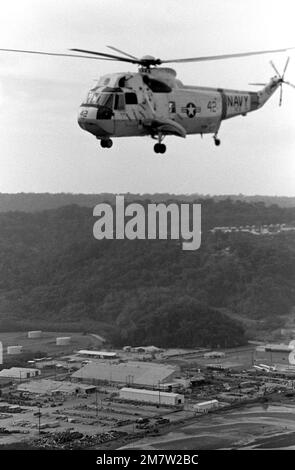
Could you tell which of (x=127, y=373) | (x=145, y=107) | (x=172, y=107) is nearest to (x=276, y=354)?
(x=127, y=373)

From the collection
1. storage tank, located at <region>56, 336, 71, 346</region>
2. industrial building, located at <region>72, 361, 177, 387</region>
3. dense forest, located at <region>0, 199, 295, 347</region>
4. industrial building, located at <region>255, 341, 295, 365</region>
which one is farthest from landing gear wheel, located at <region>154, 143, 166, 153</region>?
dense forest, located at <region>0, 199, 295, 347</region>

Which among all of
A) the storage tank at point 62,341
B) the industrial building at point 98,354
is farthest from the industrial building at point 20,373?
the storage tank at point 62,341

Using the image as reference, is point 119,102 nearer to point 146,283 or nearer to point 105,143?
point 105,143

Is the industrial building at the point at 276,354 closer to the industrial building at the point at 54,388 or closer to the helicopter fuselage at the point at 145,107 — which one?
the industrial building at the point at 54,388

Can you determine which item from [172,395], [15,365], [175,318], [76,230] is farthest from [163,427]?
[76,230]

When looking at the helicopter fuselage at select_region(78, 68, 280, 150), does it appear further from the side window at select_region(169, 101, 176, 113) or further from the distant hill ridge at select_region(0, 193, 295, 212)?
the distant hill ridge at select_region(0, 193, 295, 212)
